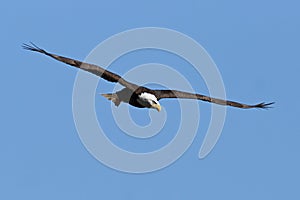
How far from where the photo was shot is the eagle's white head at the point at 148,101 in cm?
2598

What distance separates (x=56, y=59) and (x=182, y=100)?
A: 3.83 meters

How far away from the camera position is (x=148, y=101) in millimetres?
26000

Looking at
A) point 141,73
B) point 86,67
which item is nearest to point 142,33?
point 141,73

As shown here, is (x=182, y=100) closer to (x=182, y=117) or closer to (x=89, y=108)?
(x=182, y=117)

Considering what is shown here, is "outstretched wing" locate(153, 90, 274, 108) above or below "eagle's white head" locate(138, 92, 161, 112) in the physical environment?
above

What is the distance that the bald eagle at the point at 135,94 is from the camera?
24578 mm

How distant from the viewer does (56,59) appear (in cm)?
2445

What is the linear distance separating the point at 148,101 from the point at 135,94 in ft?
0.98

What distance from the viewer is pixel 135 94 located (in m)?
26.0

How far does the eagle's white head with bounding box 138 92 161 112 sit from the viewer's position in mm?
25984

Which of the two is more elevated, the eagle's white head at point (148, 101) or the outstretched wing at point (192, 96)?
the outstretched wing at point (192, 96)

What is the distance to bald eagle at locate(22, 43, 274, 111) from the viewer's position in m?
24.6

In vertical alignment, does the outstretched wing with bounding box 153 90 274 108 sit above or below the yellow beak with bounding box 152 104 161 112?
above

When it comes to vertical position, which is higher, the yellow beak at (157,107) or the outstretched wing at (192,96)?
the outstretched wing at (192,96)
